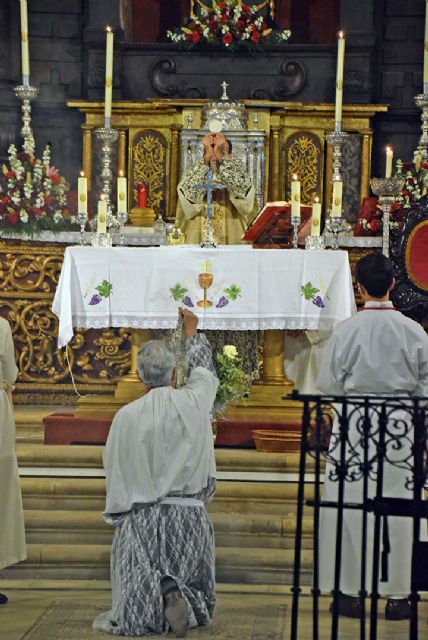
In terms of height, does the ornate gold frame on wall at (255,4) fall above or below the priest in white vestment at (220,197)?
above

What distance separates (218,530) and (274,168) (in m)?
5.49

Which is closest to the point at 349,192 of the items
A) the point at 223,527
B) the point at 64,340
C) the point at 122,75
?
the point at 122,75

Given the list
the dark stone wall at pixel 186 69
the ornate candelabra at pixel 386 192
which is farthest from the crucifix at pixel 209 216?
the dark stone wall at pixel 186 69

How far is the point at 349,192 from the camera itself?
13469 mm

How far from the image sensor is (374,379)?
287 inches

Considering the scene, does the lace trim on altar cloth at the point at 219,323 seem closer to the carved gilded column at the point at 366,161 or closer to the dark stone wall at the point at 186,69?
the carved gilded column at the point at 366,161

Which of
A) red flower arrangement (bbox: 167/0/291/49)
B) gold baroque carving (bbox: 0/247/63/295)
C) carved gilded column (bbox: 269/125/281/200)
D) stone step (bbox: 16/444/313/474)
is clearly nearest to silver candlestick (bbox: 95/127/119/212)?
gold baroque carving (bbox: 0/247/63/295)

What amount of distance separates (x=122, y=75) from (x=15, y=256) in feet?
9.02

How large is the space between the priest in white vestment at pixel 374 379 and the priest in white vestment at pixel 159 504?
2.04ft

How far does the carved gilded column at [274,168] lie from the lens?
1346 centimetres

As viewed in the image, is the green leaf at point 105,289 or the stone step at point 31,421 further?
the stone step at point 31,421

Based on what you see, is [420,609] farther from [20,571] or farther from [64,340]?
[64,340]

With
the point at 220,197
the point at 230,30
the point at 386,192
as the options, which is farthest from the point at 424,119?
the point at 220,197

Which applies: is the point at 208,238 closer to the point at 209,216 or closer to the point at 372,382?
the point at 209,216
